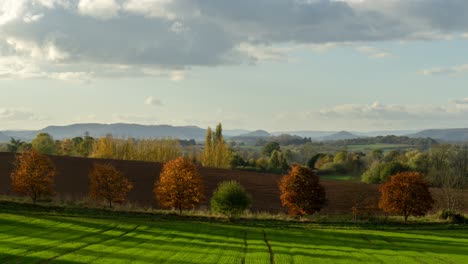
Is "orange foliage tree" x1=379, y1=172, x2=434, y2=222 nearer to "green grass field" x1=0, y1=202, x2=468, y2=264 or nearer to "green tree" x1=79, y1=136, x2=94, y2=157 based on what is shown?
"green grass field" x1=0, y1=202, x2=468, y2=264

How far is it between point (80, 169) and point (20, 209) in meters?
37.7

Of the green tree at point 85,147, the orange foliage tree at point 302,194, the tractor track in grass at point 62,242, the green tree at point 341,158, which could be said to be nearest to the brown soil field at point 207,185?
the orange foliage tree at point 302,194

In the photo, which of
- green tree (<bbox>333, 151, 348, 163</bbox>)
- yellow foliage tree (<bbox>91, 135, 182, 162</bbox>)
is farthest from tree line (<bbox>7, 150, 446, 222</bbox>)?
green tree (<bbox>333, 151, 348, 163</bbox>)

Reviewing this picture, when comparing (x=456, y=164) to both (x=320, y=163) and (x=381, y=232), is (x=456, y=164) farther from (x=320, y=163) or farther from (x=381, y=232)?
(x=381, y=232)

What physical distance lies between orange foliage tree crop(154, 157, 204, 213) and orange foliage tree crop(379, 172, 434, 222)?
28636 mm

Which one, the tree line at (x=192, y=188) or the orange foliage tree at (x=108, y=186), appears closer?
the tree line at (x=192, y=188)

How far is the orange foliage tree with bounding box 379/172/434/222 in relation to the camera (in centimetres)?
7925

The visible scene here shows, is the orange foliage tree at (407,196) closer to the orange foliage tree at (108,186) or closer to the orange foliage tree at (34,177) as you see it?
the orange foliage tree at (108,186)

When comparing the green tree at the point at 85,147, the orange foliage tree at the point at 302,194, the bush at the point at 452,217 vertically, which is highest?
the green tree at the point at 85,147

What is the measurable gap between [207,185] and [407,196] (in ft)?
140

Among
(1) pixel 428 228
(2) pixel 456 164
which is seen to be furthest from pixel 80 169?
(2) pixel 456 164

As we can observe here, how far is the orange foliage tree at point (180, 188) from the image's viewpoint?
259 ft

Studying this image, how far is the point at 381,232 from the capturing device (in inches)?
2603

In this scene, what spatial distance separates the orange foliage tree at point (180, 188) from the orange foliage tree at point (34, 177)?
54.6 feet
